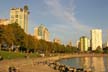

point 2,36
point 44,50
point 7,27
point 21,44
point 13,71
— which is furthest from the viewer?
point 44,50

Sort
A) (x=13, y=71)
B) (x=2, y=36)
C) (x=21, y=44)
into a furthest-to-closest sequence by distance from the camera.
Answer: (x=21, y=44) < (x=2, y=36) < (x=13, y=71)

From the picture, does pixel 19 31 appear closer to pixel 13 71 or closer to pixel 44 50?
pixel 44 50

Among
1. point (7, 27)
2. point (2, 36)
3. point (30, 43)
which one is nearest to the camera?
point (2, 36)

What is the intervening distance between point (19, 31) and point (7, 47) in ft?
28.5

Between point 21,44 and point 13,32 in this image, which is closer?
point 13,32

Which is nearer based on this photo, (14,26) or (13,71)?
(13,71)

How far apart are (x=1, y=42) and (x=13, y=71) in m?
70.1

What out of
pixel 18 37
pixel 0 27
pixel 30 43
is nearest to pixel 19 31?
pixel 18 37

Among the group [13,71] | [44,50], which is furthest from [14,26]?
[13,71]

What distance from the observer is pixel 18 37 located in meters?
116

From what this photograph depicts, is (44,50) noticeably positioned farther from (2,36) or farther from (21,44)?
(2,36)

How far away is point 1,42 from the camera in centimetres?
10575

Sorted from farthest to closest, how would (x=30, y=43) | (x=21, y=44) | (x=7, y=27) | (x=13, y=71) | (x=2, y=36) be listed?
(x=30, y=43) < (x=21, y=44) < (x=7, y=27) < (x=2, y=36) < (x=13, y=71)

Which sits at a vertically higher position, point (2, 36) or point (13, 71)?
point (2, 36)
